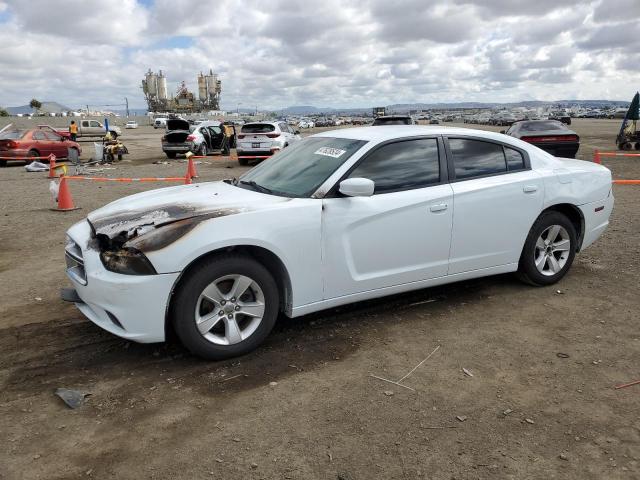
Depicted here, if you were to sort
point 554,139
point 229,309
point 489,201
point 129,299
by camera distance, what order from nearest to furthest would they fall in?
point 129,299 < point 229,309 < point 489,201 < point 554,139

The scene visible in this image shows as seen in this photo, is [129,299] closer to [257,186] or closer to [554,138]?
[257,186]

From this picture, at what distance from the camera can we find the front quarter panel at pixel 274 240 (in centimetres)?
338

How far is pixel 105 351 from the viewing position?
3877mm

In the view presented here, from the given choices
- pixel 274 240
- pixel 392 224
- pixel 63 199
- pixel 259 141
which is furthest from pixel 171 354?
pixel 259 141

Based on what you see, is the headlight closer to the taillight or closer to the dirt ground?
the dirt ground

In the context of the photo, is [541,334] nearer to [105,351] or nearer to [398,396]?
[398,396]

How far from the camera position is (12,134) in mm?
19203

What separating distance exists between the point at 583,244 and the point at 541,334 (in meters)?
1.68

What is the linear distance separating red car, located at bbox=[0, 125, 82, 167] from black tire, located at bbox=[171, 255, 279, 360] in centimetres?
1736

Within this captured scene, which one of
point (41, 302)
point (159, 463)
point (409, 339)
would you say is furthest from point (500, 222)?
point (41, 302)

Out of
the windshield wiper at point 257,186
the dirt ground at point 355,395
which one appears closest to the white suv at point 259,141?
the dirt ground at point 355,395

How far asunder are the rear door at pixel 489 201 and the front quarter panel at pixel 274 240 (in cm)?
133

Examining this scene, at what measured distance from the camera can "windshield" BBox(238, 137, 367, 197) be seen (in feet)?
13.5

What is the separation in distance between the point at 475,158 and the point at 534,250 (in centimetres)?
110
